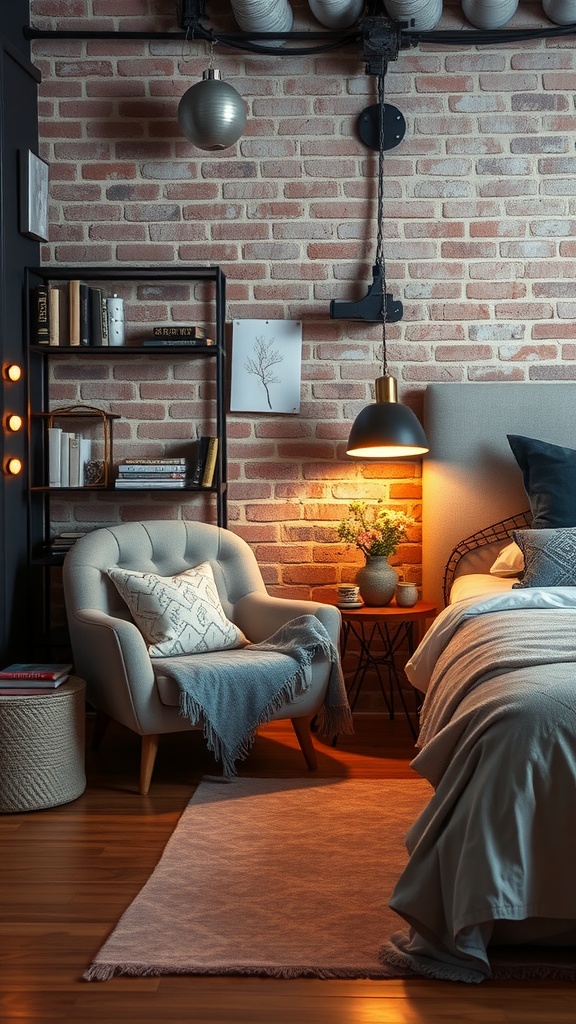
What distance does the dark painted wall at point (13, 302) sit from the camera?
12.6 ft

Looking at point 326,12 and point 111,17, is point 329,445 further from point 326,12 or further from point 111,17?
point 111,17

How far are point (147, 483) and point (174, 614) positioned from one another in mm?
757

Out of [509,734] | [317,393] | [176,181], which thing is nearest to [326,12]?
[176,181]

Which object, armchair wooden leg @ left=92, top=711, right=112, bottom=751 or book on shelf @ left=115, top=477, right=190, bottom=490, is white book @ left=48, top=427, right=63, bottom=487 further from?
armchair wooden leg @ left=92, top=711, right=112, bottom=751

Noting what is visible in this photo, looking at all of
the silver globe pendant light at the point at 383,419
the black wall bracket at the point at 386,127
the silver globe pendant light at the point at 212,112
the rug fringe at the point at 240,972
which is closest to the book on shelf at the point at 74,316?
the silver globe pendant light at the point at 212,112

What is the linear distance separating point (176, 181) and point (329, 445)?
51.3 inches

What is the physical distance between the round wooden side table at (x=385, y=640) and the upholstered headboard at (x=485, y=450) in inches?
8.6

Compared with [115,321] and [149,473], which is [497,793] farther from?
[115,321]

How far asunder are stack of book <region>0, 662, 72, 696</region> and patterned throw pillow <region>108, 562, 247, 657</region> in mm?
333

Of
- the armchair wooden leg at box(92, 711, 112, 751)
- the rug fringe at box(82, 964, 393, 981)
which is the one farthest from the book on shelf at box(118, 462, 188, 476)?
the rug fringe at box(82, 964, 393, 981)

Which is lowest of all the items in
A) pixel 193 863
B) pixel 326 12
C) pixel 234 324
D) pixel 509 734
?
pixel 193 863

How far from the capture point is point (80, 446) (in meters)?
4.16

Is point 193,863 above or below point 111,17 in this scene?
below

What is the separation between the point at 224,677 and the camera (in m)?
3.29
